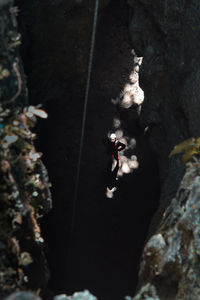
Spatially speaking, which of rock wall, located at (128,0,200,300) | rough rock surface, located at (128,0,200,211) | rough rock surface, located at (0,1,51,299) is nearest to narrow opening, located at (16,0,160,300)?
rock wall, located at (128,0,200,300)

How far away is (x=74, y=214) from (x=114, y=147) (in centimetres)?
189

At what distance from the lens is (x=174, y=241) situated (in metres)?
4.20

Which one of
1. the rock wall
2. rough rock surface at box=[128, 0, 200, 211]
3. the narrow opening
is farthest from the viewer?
the narrow opening

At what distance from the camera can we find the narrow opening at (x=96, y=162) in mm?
8023

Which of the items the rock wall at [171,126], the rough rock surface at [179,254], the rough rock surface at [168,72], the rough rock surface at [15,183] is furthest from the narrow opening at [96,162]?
the rough rock surface at [179,254]

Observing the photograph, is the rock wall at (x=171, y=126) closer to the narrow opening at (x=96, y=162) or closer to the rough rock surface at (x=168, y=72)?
the rough rock surface at (x=168, y=72)

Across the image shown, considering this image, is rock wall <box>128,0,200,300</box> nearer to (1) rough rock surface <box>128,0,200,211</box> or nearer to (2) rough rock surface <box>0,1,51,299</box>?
(1) rough rock surface <box>128,0,200,211</box>

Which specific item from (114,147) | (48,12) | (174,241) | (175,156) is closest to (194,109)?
(175,156)

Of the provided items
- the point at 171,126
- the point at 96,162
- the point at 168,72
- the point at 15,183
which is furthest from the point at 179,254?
the point at 96,162

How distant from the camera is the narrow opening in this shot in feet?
26.3

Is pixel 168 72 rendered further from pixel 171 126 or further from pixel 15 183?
pixel 15 183

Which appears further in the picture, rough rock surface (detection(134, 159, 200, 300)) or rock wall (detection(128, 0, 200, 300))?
rock wall (detection(128, 0, 200, 300))

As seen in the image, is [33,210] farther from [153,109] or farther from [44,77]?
[44,77]

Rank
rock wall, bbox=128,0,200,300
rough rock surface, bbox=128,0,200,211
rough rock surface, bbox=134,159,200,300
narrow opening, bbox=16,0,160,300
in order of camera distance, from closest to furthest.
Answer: rough rock surface, bbox=134,159,200,300
rock wall, bbox=128,0,200,300
rough rock surface, bbox=128,0,200,211
narrow opening, bbox=16,0,160,300
